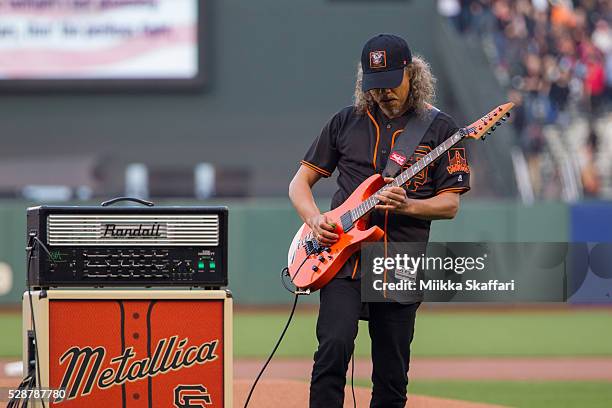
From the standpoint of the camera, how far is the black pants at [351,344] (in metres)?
5.91

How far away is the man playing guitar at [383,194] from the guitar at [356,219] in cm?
4

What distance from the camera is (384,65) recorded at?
611 cm

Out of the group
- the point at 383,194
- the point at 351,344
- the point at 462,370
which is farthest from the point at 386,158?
the point at 462,370

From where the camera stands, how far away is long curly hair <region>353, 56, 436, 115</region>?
20.5 ft

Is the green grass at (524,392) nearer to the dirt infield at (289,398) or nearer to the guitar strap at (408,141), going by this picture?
the dirt infield at (289,398)

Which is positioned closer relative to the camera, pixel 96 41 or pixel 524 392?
pixel 524 392

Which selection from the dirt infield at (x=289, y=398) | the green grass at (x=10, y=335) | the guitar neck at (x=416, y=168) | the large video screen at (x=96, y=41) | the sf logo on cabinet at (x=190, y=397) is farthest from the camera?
the large video screen at (x=96, y=41)

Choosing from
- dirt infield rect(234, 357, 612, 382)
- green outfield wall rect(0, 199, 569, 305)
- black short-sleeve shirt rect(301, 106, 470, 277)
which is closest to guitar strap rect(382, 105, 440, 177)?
black short-sleeve shirt rect(301, 106, 470, 277)

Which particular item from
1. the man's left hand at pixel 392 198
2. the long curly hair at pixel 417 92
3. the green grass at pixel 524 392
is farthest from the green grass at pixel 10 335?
the man's left hand at pixel 392 198

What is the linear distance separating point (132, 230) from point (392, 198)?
47.2 inches

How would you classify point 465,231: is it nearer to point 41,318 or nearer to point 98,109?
point 98,109

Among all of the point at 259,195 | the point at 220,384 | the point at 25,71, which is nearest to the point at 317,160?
the point at 220,384

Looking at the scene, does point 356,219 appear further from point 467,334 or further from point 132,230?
point 467,334

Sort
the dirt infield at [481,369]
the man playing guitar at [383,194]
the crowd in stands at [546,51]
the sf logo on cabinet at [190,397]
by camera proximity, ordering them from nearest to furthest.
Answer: the sf logo on cabinet at [190,397], the man playing guitar at [383,194], the dirt infield at [481,369], the crowd in stands at [546,51]
